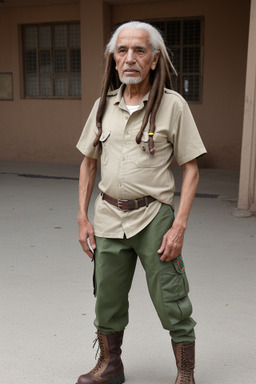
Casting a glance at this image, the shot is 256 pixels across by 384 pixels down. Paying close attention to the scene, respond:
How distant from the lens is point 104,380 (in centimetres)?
286

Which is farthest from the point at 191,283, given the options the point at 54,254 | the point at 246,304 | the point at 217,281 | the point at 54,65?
the point at 54,65

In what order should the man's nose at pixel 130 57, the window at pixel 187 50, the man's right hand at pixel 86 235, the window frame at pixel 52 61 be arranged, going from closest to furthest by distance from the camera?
1. the man's nose at pixel 130 57
2. the man's right hand at pixel 86 235
3. the window at pixel 187 50
4. the window frame at pixel 52 61

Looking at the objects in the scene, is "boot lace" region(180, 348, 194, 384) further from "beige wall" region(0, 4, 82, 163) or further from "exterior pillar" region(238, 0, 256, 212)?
"beige wall" region(0, 4, 82, 163)

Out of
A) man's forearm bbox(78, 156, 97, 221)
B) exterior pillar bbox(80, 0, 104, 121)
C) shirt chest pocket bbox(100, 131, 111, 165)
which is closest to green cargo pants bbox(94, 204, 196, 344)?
man's forearm bbox(78, 156, 97, 221)

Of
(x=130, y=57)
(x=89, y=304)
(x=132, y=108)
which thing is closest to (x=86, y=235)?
(x=132, y=108)

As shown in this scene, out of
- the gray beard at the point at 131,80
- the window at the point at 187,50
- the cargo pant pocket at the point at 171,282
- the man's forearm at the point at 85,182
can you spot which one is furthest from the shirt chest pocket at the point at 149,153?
the window at the point at 187,50

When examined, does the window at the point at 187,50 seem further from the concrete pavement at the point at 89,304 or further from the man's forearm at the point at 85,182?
the man's forearm at the point at 85,182

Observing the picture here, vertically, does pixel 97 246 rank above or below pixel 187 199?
below

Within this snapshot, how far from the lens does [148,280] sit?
106 inches

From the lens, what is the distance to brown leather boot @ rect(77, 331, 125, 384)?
2.84 meters

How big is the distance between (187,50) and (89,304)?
7550 mm

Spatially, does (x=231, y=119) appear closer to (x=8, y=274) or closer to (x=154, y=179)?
(x=8, y=274)

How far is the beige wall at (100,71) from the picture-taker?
10.2 m

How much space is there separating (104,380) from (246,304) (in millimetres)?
1469
